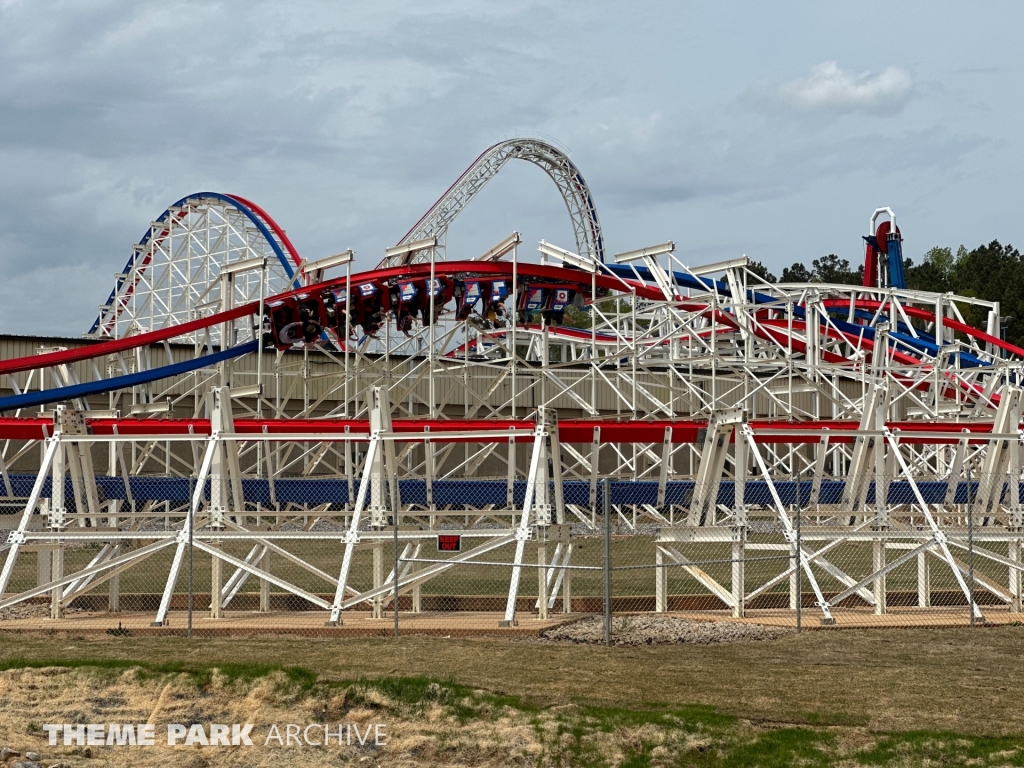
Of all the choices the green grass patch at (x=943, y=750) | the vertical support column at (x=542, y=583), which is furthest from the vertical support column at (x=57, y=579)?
the green grass patch at (x=943, y=750)

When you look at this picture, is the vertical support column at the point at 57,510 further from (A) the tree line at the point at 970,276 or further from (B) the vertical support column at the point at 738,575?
(A) the tree line at the point at 970,276

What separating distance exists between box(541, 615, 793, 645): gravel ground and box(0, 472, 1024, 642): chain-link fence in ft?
0.18

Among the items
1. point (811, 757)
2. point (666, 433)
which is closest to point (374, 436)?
point (666, 433)

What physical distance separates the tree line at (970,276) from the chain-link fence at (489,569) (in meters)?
42.4

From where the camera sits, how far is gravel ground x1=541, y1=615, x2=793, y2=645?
13.1 metres

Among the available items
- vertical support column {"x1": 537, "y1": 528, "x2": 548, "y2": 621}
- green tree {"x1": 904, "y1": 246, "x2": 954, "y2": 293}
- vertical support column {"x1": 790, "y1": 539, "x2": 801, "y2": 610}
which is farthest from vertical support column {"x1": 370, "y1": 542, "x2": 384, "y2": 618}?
green tree {"x1": 904, "y1": 246, "x2": 954, "y2": 293}

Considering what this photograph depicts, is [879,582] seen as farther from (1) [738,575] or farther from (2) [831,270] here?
(2) [831,270]

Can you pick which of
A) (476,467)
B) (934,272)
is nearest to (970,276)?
(934,272)

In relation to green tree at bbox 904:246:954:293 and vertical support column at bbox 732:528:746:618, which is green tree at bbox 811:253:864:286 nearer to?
green tree at bbox 904:246:954:293

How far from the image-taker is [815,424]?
19453 mm

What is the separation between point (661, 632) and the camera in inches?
527

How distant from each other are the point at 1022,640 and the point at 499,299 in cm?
1299

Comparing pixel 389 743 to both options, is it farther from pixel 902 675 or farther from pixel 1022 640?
pixel 1022 640

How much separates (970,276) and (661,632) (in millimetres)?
76966
